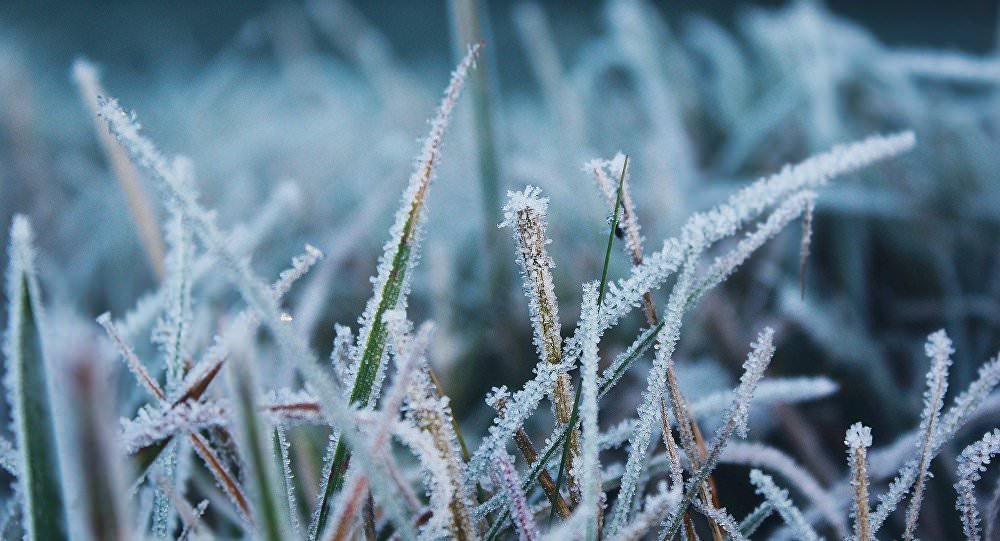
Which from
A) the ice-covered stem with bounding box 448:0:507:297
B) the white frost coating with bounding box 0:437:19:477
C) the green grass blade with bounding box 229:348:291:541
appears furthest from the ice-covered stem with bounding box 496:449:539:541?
the ice-covered stem with bounding box 448:0:507:297

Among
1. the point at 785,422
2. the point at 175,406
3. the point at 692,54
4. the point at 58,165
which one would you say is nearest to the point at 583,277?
the point at 785,422

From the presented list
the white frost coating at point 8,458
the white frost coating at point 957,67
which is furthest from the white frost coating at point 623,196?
the white frost coating at point 957,67

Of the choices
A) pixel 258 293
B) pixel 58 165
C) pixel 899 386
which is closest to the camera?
pixel 258 293

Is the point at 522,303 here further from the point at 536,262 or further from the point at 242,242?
the point at 536,262

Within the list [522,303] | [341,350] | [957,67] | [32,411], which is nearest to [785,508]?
[341,350]

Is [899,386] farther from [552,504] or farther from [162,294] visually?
[162,294]

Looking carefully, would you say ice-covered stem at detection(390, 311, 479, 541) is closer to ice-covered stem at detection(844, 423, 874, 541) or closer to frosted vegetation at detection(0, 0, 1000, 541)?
frosted vegetation at detection(0, 0, 1000, 541)

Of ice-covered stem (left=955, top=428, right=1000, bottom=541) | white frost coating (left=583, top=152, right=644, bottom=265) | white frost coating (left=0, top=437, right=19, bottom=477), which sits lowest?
ice-covered stem (left=955, top=428, right=1000, bottom=541)

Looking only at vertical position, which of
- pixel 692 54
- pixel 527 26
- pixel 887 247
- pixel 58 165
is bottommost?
pixel 887 247

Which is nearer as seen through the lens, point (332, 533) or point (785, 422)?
point (332, 533)
